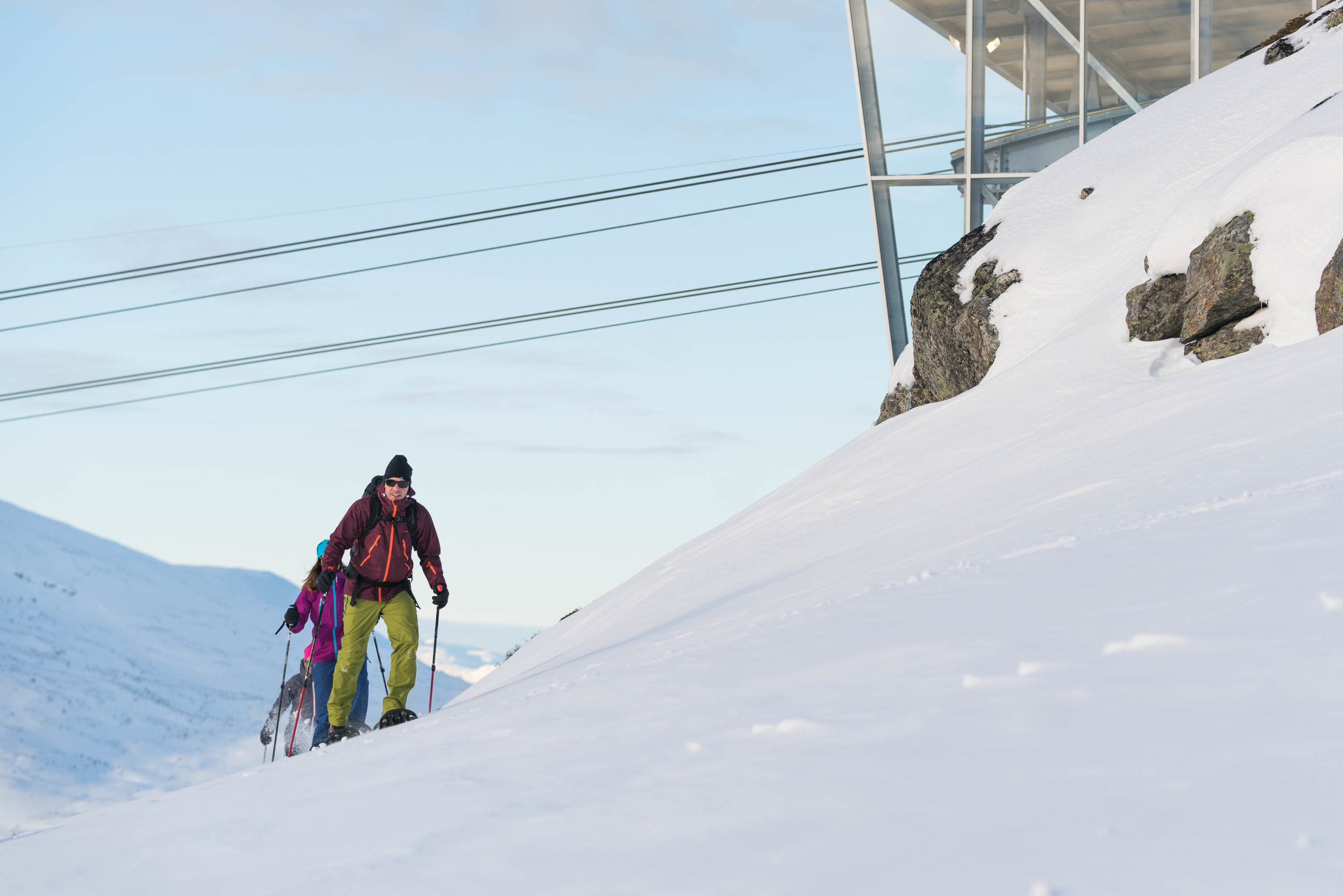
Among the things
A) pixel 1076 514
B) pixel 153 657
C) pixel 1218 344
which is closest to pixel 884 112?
pixel 1218 344

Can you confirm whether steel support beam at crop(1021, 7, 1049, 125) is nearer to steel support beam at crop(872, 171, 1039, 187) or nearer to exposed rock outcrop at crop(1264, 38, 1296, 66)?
steel support beam at crop(872, 171, 1039, 187)

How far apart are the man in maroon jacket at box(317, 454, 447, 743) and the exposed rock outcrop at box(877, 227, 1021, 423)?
7239 millimetres

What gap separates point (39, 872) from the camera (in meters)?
3.00

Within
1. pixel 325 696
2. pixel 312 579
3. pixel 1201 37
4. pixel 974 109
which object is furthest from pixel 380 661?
pixel 1201 37

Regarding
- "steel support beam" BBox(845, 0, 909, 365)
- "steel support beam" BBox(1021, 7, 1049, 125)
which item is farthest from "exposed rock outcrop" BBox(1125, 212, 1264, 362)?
"steel support beam" BBox(845, 0, 909, 365)

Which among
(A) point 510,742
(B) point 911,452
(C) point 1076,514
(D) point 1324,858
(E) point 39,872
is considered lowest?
(E) point 39,872

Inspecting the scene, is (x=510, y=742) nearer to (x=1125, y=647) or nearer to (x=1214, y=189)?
(x=1125, y=647)

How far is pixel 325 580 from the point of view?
7.02 meters

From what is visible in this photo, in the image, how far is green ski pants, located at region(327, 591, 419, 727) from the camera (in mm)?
6970

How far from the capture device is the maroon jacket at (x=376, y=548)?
6922 mm

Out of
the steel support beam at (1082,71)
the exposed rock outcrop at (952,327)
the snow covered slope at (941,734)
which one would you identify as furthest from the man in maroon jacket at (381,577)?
the steel support beam at (1082,71)

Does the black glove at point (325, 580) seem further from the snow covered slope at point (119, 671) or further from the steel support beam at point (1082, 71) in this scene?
the snow covered slope at point (119, 671)

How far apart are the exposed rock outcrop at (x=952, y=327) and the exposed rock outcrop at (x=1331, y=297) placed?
4124 millimetres

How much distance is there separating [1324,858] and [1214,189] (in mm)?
9043
